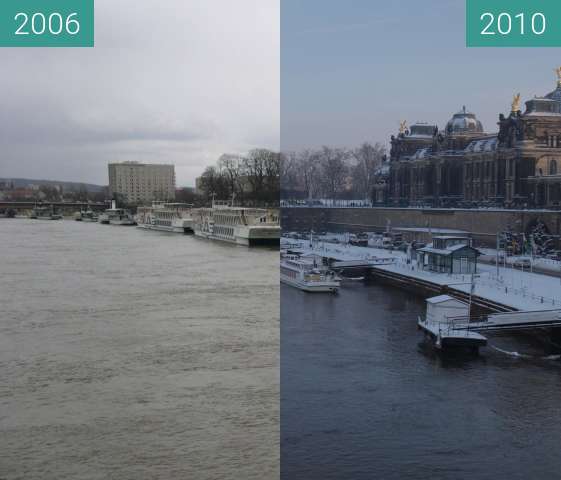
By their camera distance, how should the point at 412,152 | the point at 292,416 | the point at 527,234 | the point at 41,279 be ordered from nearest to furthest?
→ the point at 292,416 → the point at 527,234 → the point at 412,152 → the point at 41,279

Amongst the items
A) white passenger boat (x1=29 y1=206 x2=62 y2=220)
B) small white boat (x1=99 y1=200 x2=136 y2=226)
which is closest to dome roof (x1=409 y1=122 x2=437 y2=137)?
small white boat (x1=99 y1=200 x2=136 y2=226)

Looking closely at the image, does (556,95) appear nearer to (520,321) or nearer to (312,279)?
(520,321)

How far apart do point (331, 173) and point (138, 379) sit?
212cm

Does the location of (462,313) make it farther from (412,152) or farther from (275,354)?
(412,152)

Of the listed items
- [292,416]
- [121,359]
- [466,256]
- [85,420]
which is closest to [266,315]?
[121,359]

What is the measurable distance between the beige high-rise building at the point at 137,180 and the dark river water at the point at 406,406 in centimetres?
3677

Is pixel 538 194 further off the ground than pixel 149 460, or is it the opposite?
pixel 538 194

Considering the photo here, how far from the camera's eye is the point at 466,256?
165 inches

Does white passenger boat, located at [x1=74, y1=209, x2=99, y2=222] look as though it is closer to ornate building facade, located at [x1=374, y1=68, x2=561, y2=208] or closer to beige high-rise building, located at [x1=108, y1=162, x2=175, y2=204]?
beige high-rise building, located at [x1=108, y1=162, x2=175, y2=204]

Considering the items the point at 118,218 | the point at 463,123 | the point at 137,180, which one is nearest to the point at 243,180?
the point at 118,218

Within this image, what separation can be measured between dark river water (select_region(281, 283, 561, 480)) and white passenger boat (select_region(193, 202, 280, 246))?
998 centimetres

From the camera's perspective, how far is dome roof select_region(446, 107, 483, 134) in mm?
3627

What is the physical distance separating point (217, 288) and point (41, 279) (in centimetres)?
235

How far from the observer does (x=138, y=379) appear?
4199mm
